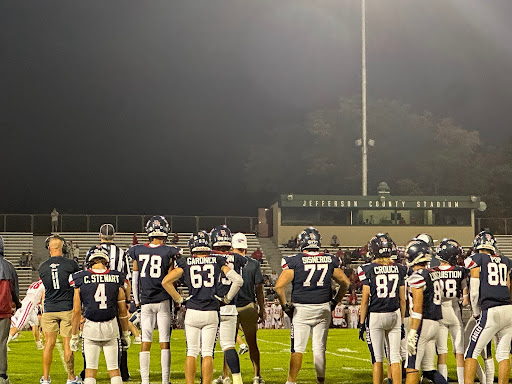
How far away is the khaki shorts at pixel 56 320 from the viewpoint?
11594 mm

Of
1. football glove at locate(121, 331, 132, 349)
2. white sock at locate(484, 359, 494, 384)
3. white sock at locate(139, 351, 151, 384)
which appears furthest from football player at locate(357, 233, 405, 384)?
football glove at locate(121, 331, 132, 349)

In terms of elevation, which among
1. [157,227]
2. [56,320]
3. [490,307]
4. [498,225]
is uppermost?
[498,225]

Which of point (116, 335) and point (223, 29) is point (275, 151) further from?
point (116, 335)

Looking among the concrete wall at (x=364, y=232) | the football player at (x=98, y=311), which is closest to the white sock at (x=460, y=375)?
the football player at (x=98, y=311)

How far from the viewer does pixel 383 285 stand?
10.3 meters

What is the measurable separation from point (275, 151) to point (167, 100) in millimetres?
13432

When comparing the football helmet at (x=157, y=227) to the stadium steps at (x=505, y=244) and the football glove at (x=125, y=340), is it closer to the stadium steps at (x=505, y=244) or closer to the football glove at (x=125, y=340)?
the football glove at (x=125, y=340)

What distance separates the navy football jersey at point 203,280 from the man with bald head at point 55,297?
224 cm

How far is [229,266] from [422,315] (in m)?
2.50

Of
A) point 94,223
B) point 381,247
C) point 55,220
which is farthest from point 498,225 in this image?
point 381,247

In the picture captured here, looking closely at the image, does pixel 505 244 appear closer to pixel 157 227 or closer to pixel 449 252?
pixel 449 252

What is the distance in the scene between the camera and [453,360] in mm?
15758

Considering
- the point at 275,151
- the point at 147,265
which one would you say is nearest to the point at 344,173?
the point at 275,151

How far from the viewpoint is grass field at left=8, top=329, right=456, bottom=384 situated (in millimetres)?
12852
